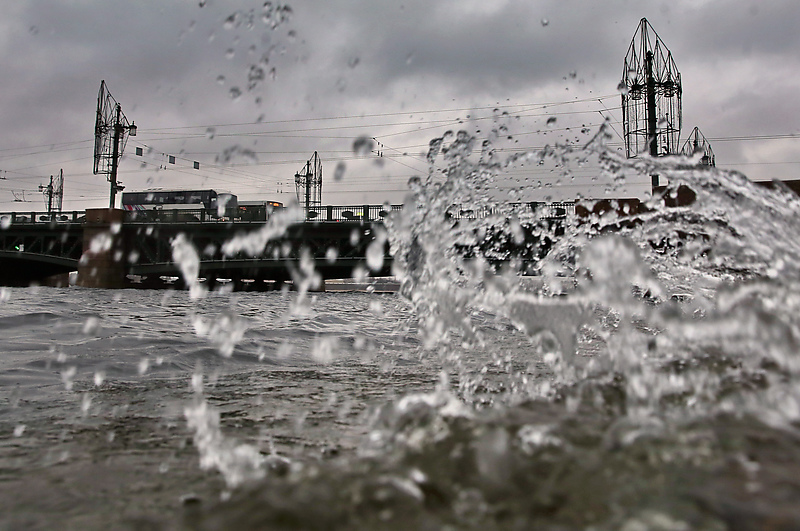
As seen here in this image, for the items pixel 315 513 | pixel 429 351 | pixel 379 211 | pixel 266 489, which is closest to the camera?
pixel 315 513

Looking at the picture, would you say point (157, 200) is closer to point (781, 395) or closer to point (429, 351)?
point (429, 351)

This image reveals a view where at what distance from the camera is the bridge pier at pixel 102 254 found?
3183 centimetres

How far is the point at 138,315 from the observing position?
12.4 metres

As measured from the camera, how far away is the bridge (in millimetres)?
28969

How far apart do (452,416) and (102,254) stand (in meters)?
34.1

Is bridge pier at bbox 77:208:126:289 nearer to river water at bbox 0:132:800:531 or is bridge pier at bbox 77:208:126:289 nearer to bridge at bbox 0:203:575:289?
bridge at bbox 0:203:575:289

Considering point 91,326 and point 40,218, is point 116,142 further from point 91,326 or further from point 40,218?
point 91,326

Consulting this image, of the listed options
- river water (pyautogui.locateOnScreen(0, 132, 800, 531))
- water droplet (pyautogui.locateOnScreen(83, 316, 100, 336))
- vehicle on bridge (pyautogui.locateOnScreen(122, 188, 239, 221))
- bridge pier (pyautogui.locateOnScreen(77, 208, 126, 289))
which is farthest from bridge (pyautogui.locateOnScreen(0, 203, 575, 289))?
river water (pyautogui.locateOnScreen(0, 132, 800, 531))

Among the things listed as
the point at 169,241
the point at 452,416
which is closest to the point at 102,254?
the point at 169,241

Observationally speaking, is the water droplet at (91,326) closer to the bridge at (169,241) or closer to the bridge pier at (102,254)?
the bridge at (169,241)

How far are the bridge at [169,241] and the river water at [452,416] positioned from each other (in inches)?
847

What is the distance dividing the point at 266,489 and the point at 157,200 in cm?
5277

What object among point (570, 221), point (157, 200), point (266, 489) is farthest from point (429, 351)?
point (157, 200)

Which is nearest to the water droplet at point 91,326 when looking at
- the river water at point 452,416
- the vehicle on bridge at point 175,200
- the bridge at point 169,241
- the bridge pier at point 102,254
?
the river water at point 452,416
